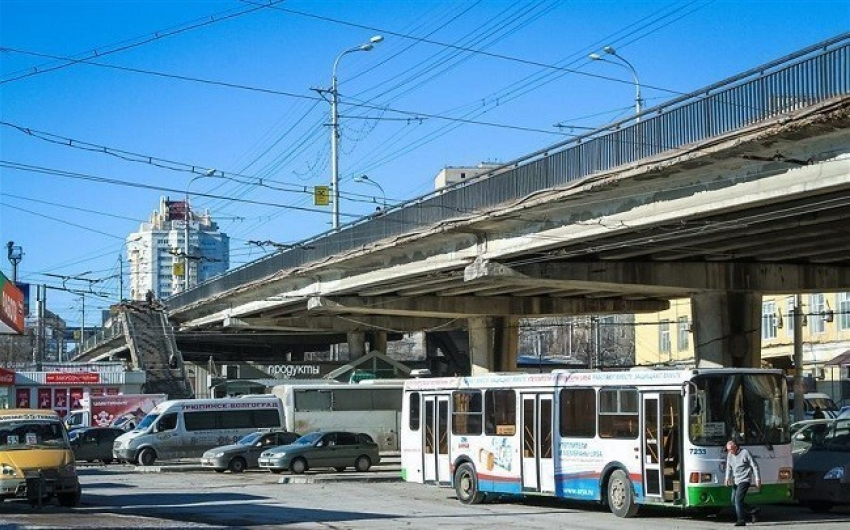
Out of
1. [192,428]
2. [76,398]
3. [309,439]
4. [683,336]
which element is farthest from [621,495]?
[683,336]

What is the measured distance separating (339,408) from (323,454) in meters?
11.7

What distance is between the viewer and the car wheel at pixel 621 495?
22.9 m

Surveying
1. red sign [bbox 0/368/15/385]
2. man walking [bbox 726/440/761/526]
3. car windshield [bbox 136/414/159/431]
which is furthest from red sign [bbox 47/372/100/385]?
man walking [bbox 726/440/761/526]

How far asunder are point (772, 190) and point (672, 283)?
14.3 meters

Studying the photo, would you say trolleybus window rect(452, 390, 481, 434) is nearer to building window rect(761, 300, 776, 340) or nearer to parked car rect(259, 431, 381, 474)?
parked car rect(259, 431, 381, 474)

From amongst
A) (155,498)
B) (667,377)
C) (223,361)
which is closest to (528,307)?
(155,498)

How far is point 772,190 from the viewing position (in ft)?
86.8

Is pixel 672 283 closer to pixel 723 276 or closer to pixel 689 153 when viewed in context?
pixel 723 276

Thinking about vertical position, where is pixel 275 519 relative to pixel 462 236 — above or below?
below

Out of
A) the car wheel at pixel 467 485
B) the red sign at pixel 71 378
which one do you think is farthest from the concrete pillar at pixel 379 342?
the car wheel at pixel 467 485

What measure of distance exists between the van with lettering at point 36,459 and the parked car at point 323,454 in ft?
44.2

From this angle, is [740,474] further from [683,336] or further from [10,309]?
[683,336]

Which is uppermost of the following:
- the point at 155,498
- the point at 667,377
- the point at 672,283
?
the point at 672,283

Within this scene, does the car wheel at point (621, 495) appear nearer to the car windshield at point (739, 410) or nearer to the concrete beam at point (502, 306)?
the car windshield at point (739, 410)
